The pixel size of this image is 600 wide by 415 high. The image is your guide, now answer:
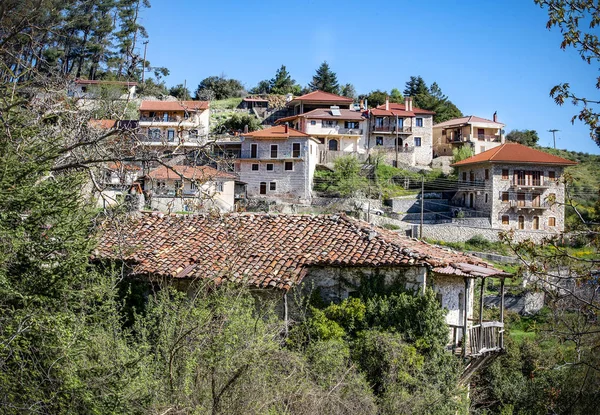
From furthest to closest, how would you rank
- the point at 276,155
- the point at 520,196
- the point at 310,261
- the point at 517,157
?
the point at 276,155 < the point at 517,157 < the point at 520,196 < the point at 310,261

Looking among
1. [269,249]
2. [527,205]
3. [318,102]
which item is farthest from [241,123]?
[269,249]

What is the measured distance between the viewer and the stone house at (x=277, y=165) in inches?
2264

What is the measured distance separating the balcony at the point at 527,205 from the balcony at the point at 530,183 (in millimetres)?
1260

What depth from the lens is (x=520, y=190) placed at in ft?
182

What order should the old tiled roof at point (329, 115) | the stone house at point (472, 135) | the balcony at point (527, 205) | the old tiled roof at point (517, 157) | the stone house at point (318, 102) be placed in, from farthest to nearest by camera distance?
the stone house at point (472, 135) → the stone house at point (318, 102) → the old tiled roof at point (329, 115) → the old tiled roof at point (517, 157) → the balcony at point (527, 205)

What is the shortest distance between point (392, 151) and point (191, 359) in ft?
200

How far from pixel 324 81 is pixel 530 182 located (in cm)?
4222

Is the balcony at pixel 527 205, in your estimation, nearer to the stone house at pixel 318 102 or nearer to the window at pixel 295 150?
the window at pixel 295 150

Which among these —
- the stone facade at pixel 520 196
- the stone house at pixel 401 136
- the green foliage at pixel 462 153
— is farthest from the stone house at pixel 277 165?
the green foliage at pixel 462 153

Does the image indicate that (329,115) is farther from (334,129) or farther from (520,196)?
(520,196)

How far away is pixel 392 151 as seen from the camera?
2675 inches

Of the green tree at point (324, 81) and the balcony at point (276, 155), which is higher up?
the green tree at point (324, 81)

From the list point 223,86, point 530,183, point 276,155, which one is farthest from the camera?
point 223,86

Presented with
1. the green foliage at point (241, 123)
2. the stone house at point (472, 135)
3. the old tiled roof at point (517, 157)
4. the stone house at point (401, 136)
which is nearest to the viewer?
the old tiled roof at point (517, 157)
